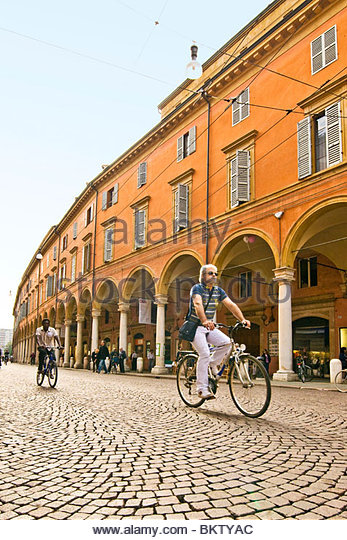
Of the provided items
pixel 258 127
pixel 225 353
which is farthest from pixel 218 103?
pixel 225 353

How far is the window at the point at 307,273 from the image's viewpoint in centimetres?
1952

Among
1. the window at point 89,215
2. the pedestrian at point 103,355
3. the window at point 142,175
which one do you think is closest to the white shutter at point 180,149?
the window at point 142,175

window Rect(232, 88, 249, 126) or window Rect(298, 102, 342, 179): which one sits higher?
window Rect(232, 88, 249, 126)

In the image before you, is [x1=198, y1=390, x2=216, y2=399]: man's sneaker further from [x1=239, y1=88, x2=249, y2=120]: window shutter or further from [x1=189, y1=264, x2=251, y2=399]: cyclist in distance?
[x1=239, y1=88, x2=249, y2=120]: window shutter

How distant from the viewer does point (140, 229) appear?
25.2m

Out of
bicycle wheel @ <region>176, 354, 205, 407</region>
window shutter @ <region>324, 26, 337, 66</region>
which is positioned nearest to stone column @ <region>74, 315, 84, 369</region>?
window shutter @ <region>324, 26, 337, 66</region>

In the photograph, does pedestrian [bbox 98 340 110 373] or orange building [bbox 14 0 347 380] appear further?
pedestrian [bbox 98 340 110 373]

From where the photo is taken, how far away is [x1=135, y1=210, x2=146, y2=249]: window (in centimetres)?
2473

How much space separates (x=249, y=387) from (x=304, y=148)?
1200 centimetres

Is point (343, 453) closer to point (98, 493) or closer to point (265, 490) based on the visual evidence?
point (265, 490)

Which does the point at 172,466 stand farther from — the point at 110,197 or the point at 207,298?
the point at 110,197

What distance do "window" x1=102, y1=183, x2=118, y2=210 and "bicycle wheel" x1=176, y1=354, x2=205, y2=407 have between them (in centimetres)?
2372

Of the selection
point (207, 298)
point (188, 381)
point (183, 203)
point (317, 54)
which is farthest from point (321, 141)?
point (188, 381)
